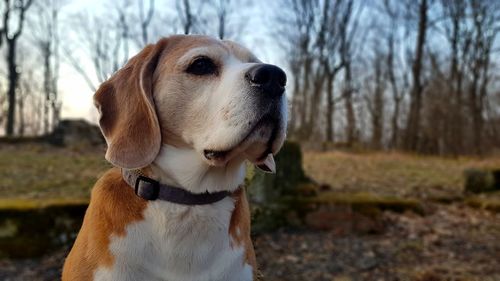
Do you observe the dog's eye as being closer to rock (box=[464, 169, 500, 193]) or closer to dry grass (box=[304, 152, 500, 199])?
dry grass (box=[304, 152, 500, 199])

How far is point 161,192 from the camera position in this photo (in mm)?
1976

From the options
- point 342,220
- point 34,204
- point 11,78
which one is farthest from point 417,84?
point 11,78

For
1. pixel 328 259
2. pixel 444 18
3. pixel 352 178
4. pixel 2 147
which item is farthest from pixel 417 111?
pixel 328 259

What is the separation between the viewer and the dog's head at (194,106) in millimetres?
1847

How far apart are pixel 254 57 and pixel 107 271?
1.13 m

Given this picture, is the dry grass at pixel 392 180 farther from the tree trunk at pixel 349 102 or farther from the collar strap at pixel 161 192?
the tree trunk at pixel 349 102

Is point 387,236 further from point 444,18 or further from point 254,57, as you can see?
point 444,18

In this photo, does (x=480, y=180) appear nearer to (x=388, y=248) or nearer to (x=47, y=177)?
(x=388, y=248)

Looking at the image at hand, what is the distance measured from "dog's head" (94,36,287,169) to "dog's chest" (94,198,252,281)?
225mm

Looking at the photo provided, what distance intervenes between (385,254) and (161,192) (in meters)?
3.38

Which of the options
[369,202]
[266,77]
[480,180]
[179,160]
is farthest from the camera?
[480,180]

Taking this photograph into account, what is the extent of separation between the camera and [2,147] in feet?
52.9

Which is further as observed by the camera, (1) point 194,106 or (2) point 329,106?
(2) point 329,106

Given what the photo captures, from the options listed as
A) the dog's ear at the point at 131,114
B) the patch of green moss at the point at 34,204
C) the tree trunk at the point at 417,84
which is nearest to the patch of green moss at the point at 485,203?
the patch of green moss at the point at 34,204
